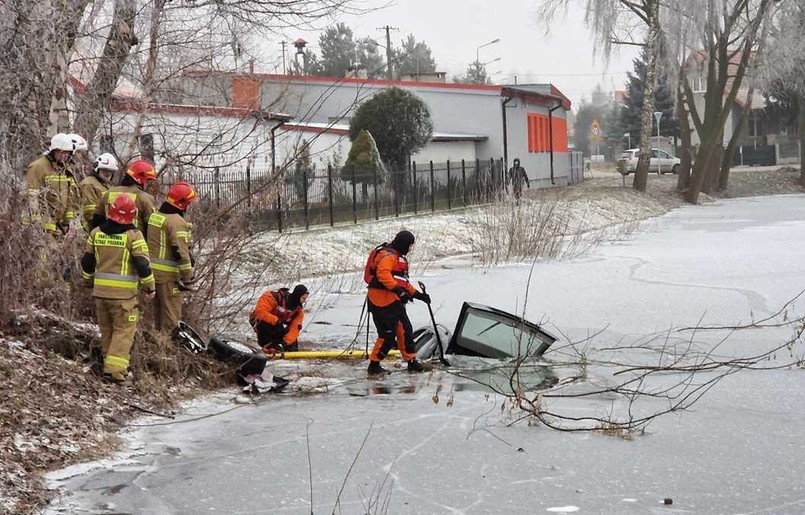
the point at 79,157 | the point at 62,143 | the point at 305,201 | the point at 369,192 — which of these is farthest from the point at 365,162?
the point at 62,143

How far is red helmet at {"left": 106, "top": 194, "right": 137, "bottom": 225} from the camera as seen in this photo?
8133 mm

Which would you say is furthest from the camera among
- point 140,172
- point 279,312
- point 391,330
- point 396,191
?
point 396,191

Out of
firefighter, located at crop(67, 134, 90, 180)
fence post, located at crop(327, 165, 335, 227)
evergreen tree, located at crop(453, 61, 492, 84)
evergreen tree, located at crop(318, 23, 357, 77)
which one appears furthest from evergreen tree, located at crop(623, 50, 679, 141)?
firefighter, located at crop(67, 134, 90, 180)

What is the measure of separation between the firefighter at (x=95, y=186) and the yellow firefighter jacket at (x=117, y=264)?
1.58 m

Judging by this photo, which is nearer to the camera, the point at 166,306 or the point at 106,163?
the point at 166,306

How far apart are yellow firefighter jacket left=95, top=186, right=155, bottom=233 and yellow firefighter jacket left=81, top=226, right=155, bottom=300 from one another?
763mm

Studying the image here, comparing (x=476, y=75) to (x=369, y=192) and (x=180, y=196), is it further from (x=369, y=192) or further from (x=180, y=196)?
(x=180, y=196)

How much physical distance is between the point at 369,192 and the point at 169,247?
1646 cm

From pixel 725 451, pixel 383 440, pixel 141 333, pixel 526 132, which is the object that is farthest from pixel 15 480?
pixel 526 132

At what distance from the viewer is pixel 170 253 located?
914 centimetres

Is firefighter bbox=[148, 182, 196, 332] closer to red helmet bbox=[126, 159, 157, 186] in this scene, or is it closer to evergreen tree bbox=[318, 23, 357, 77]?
red helmet bbox=[126, 159, 157, 186]

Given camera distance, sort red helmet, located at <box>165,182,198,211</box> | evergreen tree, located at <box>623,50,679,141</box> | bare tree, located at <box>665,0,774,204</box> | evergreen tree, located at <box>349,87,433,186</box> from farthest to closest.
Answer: evergreen tree, located at <box>623,50,679,141</box>, bare tree, located at <box>665,0,774,204</box>, evergreen tree, located at <box>349,87,433,186</box>, red helmet, located at <box>165,182,198,211</box>

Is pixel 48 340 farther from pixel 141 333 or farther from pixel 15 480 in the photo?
pixel 15 480

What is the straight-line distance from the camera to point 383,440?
7289 mm
